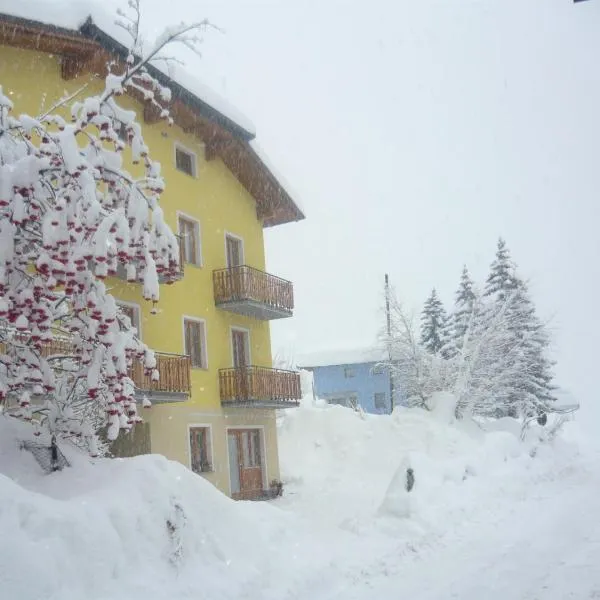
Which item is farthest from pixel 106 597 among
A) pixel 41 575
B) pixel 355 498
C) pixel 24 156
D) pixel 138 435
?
pixel 355 498

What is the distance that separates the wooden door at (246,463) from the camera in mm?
20828

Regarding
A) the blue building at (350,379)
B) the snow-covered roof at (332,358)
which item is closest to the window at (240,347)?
the blue building at (350,379)

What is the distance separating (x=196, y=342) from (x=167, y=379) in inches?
122

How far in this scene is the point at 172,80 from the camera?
16094 mm

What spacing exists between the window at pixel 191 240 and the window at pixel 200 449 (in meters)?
4.71

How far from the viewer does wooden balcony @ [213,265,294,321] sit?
68.4 feet

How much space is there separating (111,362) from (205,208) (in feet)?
42.8

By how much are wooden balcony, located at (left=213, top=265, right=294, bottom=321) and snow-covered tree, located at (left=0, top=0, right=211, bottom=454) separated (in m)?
11.2

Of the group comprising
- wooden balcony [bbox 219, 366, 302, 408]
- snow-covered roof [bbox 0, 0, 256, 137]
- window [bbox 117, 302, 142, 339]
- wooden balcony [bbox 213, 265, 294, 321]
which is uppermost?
snow-covered roof [bbox 0, 0, 256, 137]

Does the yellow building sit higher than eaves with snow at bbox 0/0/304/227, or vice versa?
eaves with snow at bbox 0/0/304/227

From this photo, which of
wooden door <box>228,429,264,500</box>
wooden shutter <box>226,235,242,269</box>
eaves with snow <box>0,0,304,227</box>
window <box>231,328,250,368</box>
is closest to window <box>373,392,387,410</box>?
eaves with snow <box>0,0,304,227</box>

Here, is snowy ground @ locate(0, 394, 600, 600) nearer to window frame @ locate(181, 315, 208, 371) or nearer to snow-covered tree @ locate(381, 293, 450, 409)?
window frame @ locate(181, 315, 208, 371)

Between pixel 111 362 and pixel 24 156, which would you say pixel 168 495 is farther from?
pixel 24 156

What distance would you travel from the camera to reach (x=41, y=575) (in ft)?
22.1
